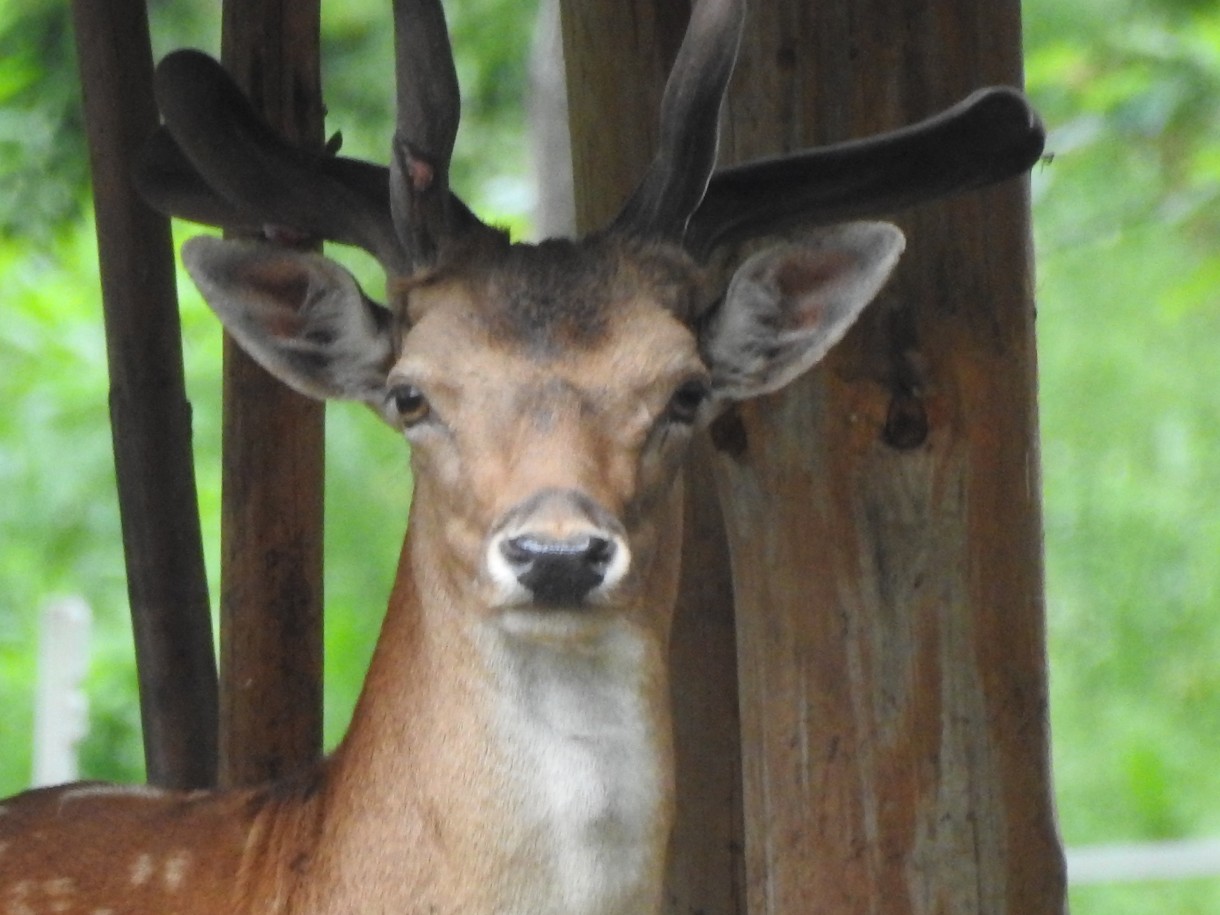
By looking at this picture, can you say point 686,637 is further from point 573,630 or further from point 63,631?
point 63,631

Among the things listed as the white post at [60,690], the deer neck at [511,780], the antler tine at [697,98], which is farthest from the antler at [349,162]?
the white post at [60,690]

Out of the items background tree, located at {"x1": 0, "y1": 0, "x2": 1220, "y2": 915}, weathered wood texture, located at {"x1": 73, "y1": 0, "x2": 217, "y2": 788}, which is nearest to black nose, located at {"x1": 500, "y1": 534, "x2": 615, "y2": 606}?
weathered wood texture, located at {"x1": 73, "y1": 0, "x2": 217, "y2": 788}

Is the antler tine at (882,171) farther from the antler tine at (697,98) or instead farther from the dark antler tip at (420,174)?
the dark antler tip at (420,174)

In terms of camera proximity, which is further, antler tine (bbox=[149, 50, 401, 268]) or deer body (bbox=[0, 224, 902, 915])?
antler tine (bbox=[149, 50, 401, 268])

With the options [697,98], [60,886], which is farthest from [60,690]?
[697,98]

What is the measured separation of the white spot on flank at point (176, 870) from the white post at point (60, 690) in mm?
4097

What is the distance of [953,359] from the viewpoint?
4547mm

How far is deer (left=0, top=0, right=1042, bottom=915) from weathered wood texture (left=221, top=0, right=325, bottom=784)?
0.74 meters

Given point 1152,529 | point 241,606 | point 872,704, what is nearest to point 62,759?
point 241,606

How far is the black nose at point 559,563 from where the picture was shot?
384 cm

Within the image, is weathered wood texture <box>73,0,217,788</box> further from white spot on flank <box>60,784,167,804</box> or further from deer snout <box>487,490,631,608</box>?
deer snout <box>487,490,631,608</box>

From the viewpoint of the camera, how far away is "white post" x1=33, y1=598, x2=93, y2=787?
8.41m

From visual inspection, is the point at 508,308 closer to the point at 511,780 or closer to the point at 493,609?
the point at 493,609

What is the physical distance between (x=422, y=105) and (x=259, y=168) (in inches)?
15.5
